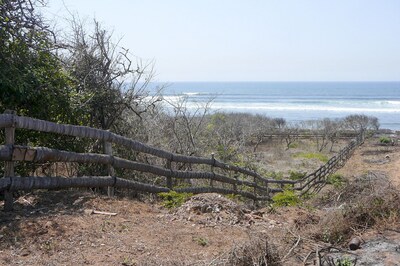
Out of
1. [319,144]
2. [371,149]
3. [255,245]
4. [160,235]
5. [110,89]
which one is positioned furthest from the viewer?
[319,144]

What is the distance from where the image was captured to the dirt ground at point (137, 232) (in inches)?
182

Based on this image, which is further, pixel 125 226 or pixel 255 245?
pixel 125 226

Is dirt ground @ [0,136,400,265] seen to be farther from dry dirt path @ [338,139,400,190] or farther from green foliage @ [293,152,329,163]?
green foliage @ [293,152,329,163]

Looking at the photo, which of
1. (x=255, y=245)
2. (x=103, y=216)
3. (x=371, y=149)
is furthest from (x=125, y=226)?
(x=371, y=149)

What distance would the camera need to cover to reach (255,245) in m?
4.62

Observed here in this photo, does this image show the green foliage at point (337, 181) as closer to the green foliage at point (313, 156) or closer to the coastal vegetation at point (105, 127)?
the coastal vegetation at point (105, 127)

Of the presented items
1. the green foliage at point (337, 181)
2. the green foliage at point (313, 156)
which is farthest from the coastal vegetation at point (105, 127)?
the green foliage at point (313, 156)

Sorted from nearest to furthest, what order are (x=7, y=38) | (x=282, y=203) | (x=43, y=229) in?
(x=43, y=229) → (x=7, y=38) → (x=282, y=203)

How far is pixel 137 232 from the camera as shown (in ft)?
18.0

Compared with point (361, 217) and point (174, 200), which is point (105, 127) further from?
point (361, 217)

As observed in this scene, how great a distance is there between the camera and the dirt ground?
15.2 feet

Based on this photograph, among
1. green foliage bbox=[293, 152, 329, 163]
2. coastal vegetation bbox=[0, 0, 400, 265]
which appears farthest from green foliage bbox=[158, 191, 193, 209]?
green foliage bbox=[293, 152, 329, 163]

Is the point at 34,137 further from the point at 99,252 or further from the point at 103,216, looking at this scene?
the point at 99,252

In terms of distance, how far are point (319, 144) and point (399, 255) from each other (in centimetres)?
4444
